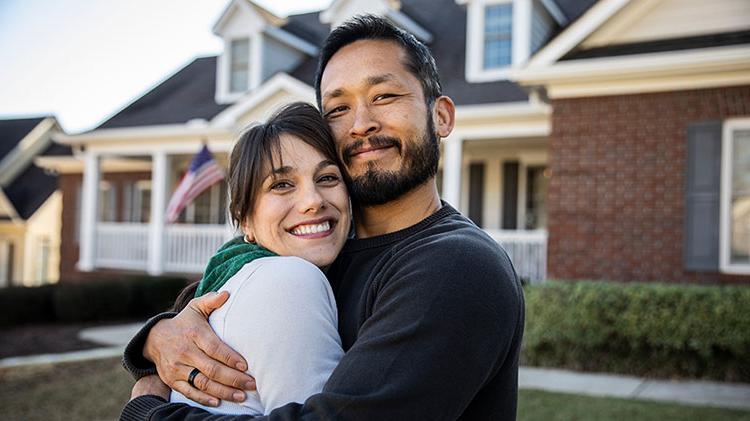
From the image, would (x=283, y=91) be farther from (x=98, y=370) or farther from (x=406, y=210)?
(x=406, y=210)

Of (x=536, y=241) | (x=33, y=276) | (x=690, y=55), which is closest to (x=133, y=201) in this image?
(x=33, y=276)

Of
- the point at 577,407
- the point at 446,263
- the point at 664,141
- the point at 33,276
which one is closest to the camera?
the point at 446,263

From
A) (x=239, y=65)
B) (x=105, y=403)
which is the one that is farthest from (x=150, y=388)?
(x=239, y=65)

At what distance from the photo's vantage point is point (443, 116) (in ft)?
7.75

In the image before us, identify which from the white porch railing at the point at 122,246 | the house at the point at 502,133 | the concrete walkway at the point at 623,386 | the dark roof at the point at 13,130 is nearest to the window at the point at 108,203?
the house at the point at 502,133

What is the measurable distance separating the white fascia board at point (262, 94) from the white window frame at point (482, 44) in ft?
10.2

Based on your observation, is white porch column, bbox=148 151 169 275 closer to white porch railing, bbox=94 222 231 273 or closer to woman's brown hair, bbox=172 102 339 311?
white porch railing, bbox=94 222 231 273

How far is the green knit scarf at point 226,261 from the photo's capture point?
1957mm

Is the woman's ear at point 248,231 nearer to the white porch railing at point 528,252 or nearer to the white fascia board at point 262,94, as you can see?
the white porch railing at point 528,252

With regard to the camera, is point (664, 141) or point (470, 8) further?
point (470, 8)

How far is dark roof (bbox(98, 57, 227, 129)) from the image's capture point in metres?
16.8

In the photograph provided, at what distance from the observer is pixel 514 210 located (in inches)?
594

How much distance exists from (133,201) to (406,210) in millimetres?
19058

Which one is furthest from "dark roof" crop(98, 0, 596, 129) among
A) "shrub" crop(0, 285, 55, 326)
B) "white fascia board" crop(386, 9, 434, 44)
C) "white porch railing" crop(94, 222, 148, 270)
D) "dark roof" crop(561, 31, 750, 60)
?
"shrub" crop(0, 285, 55, 326)
